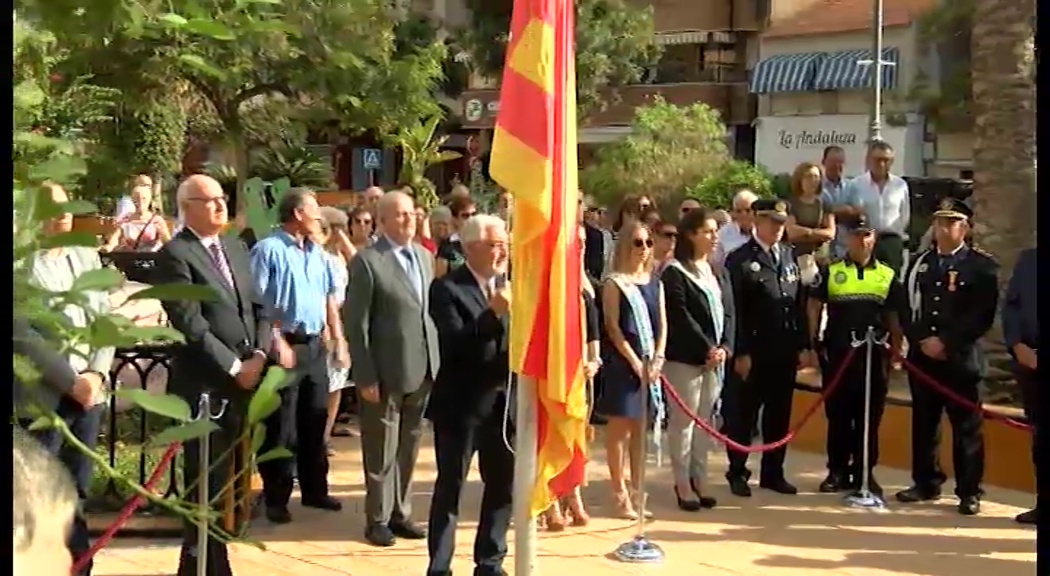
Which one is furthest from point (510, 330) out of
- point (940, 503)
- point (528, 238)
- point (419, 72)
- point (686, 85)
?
point (686, 85)

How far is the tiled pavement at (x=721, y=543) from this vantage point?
7.18 m

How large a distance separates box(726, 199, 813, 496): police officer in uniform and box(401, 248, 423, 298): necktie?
7.29ft

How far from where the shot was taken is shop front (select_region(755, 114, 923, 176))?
3375cm

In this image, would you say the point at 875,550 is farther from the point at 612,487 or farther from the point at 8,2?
the point at 8,2

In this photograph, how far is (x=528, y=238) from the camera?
5.78m

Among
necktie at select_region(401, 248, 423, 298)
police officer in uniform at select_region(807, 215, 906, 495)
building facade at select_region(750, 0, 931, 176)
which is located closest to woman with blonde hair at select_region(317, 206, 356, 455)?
necktie at select_region(401, 248, 423, 298)

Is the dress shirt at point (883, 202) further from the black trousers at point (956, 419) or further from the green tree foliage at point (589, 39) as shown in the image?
the green tree foliage at point (589, 39)

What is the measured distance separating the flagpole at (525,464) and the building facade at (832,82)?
90.6ft

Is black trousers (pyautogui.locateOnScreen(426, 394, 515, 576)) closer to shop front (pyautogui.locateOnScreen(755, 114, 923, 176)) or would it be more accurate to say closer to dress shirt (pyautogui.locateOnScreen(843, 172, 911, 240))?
dress shirt (pyautogui.locateOnScreen(843, 172, 911, 240))

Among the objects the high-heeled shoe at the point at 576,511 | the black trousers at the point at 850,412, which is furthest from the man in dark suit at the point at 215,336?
the black trousers at the point at 850,412

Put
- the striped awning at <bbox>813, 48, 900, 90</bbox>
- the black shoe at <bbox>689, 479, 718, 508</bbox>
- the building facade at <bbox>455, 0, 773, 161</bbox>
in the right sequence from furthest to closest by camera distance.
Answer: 1. the building facade at <bbox>455, 0, 773, 161</bbox>
2. the striped awning at <bbox>813, 48, 900, 90</bbox>
3. the black shoe at <bbox>689, 479, 718, 508</bbox>

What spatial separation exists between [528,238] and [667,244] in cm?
359

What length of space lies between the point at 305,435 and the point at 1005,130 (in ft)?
19.0

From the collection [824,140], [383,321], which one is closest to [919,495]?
[383,321]
